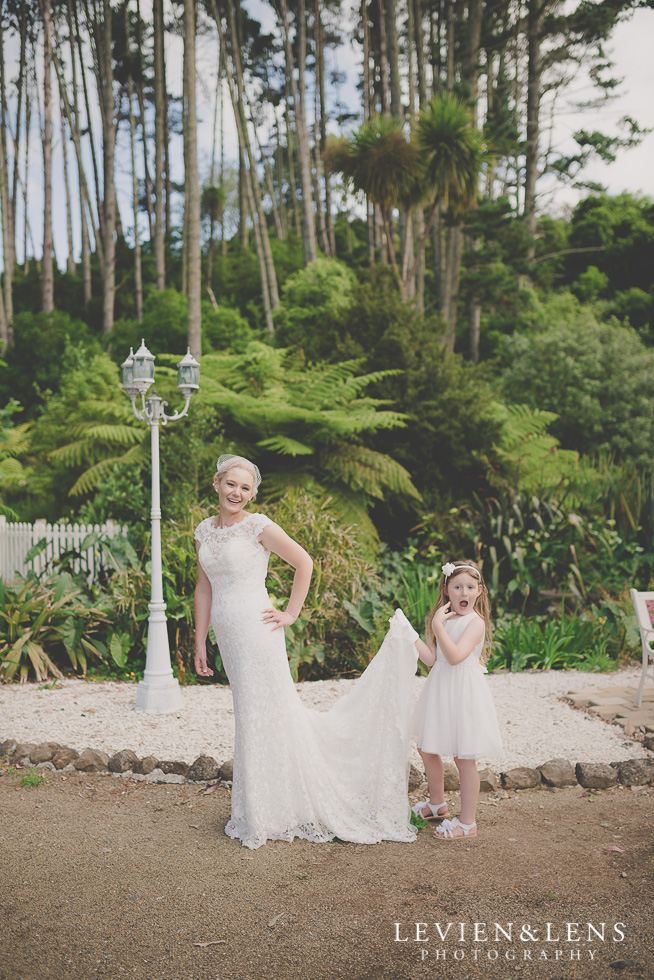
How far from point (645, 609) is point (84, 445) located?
19.8 ft

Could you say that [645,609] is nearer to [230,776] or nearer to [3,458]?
[230,776]

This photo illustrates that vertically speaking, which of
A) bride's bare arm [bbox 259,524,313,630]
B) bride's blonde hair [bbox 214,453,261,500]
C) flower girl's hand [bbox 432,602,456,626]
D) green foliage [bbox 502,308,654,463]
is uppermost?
green foliage [bbox 502,308,654,463]

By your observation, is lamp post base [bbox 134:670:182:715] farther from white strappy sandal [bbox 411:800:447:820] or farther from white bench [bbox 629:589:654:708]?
white bench [bbox 629:589:654:708]

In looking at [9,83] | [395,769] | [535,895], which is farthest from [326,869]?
[9,83]

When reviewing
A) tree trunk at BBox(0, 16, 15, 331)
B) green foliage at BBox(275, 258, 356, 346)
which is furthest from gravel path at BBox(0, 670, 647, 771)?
tree trunk at BBox(0, 16, 15, 331)

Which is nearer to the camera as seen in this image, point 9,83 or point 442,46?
point 442,46

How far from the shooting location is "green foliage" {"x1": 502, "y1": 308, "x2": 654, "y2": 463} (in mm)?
12281

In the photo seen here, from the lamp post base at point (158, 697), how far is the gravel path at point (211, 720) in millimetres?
83

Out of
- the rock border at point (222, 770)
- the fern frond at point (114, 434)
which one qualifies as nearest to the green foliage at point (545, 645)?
the rock border at point (222, 770)

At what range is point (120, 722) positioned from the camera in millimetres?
5086

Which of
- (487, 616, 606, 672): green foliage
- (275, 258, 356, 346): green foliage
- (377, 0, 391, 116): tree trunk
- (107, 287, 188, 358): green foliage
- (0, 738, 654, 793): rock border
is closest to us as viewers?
(0, 738, 654, 793): rock border

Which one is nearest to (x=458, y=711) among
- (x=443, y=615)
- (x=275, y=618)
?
(x=443, y=615)

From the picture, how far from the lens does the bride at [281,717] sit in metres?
3.29

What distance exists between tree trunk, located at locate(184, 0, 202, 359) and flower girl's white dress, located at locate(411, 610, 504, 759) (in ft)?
23.8
